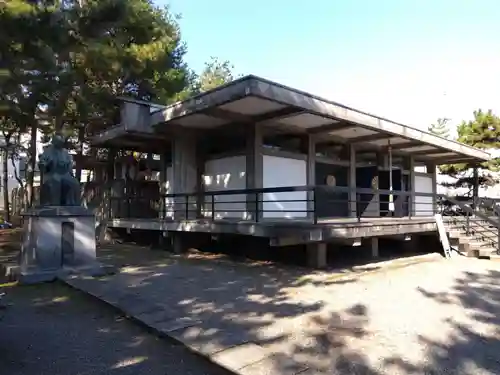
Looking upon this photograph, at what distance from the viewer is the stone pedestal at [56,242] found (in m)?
6.99

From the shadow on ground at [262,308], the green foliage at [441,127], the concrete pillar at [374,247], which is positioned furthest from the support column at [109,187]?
the green foliage at [441,127]

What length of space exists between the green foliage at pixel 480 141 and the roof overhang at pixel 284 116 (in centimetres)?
576

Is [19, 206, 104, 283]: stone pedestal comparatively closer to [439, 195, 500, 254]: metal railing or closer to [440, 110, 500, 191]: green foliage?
[439, 195, 500, 254]: metal railing

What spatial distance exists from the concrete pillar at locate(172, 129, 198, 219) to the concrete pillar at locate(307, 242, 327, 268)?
427 centimetres

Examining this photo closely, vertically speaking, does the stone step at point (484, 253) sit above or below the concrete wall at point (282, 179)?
below

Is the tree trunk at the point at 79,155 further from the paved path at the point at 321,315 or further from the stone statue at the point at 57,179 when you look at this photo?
the paved path at the point at 321,315

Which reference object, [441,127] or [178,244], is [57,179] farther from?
[441,127]

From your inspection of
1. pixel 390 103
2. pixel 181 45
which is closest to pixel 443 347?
pixel 181 45

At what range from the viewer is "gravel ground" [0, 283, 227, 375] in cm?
332

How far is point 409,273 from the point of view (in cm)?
784

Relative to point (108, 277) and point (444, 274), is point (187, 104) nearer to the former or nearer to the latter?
point (108, 277)

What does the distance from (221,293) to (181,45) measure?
14484mm

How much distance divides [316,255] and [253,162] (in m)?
3.03

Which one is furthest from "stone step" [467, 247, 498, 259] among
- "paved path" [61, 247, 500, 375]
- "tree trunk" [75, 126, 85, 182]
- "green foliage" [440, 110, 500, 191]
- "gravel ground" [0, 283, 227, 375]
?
"tree trunk" [75, 126, 85, 182]
